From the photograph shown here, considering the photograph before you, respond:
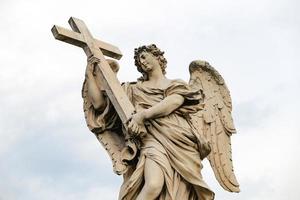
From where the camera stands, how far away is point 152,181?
9.12m

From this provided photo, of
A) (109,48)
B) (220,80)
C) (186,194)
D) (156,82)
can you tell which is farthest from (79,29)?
(186,194)

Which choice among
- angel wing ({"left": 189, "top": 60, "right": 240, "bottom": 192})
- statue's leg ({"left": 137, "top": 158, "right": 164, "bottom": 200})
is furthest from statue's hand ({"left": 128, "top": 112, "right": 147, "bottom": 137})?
angel wing ({"left": 189, "top": 60, "right": 240, "bottom": 192})

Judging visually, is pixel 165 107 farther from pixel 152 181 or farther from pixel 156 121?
pixel 152 181

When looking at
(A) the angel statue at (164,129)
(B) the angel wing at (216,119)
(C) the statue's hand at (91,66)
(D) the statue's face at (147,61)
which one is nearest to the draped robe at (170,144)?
(A) the angel statue at (164,129)

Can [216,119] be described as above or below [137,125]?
above

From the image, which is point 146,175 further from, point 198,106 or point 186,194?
point 198,106

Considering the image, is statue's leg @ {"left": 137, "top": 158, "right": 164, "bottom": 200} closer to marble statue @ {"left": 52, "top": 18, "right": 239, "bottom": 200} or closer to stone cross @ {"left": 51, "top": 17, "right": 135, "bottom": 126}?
marble statue @ {"left": 52, "top": 18, "right": 239, "bottom": 200}

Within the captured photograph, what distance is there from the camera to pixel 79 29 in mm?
10461

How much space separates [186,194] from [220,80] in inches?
81.1

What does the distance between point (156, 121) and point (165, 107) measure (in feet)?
0.65

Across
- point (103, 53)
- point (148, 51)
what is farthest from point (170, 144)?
point (103, 53)

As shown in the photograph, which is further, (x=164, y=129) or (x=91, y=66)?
(x=91, y=66)

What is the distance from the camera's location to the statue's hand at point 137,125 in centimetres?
945

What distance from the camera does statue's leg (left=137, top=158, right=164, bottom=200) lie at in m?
9.09
